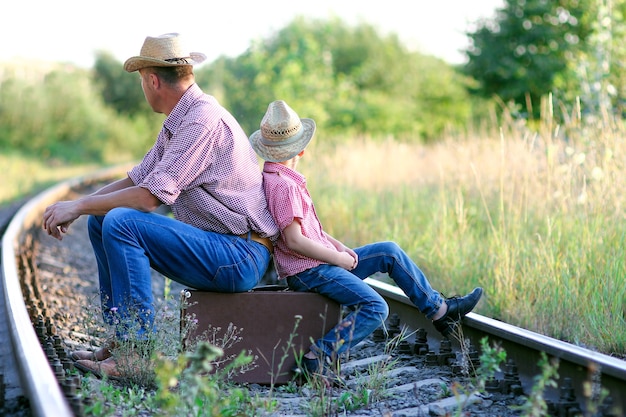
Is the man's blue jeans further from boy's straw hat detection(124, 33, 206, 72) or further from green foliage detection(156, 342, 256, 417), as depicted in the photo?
boy's straw hat detection(124, 33, 206, 72)

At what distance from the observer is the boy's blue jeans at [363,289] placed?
4.03 metres

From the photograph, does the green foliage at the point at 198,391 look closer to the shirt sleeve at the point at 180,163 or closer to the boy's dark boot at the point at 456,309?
the shirt sleeve at the point at 180,163

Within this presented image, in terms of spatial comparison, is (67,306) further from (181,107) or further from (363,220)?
(363,220)

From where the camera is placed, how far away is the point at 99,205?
13.1ft

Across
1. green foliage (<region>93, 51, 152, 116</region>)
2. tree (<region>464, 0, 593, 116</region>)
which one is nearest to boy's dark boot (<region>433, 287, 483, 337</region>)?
tree (<region>464, 0, 593, 116</region>)

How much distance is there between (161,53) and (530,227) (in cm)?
349

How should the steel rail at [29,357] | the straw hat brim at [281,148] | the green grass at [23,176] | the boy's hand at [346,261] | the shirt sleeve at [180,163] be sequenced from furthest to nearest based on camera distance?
the green grass at [23,176]
the straw hat brim at [281,148]
the boy's hand at [346,261]
the shirt sleeve at [180,163]
the steel rail at [29,357]

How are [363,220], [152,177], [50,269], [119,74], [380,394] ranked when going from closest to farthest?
1. [380,394]
2. [152,177]
3. [50,269]
4. [363,220]
5. [119,74]

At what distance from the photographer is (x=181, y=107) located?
4051 millimetres

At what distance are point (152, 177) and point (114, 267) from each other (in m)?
0.44

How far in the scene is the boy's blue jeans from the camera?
4027 millimetres

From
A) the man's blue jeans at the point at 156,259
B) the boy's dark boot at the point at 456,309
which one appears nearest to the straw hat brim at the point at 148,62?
the man's blue jeans at the point at 156,259

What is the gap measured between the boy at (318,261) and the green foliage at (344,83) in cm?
609

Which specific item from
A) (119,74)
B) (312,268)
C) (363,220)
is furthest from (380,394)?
(119,74)
